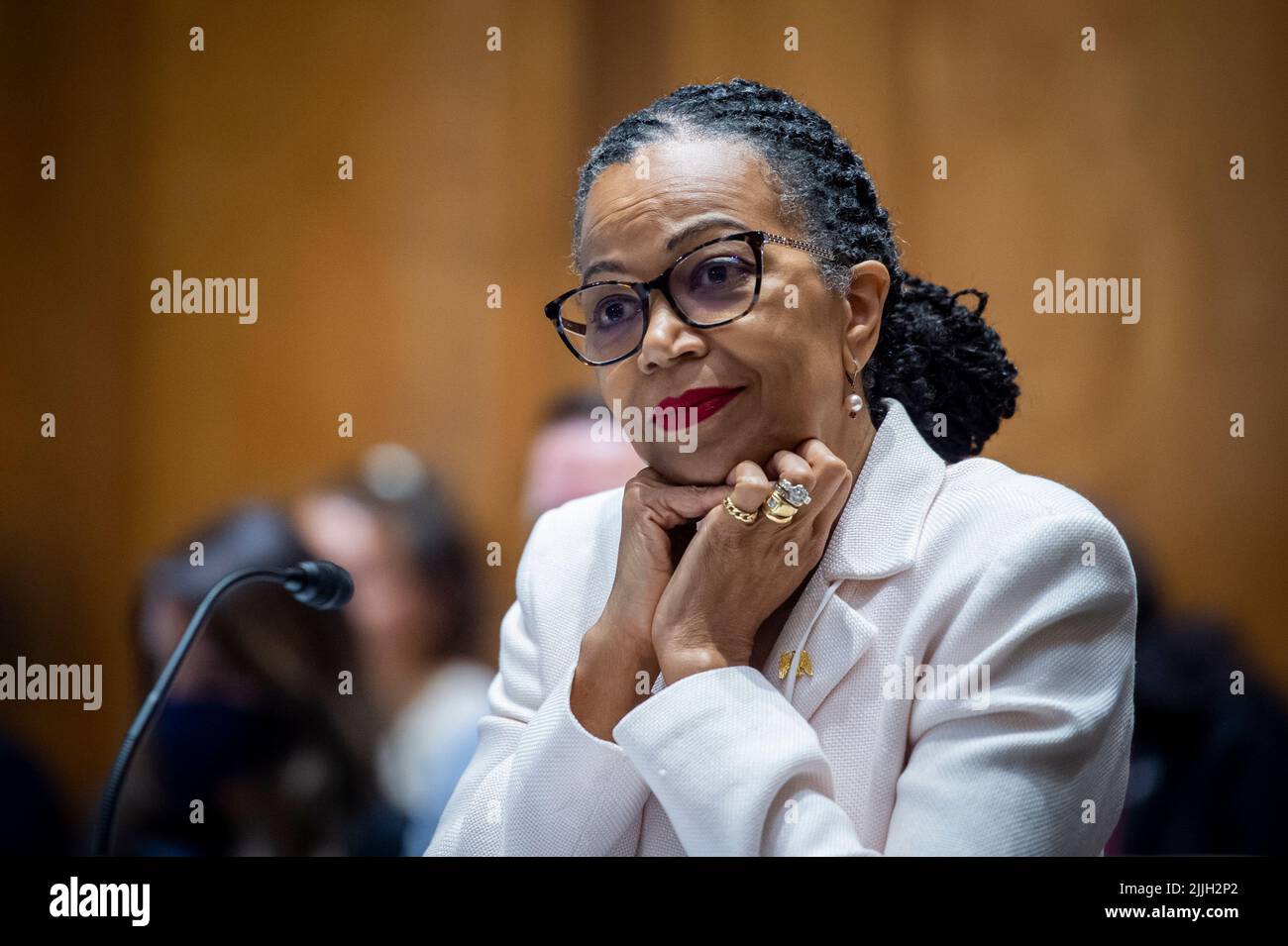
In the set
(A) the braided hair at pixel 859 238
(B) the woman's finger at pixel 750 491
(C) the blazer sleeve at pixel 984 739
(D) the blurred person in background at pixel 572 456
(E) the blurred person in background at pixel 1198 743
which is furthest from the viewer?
(D) the blurred person in background at pixel 572 456

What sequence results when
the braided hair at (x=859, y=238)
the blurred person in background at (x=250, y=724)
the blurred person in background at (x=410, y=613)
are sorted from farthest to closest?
the blurred person in background at (x=410, y=613) → the blurred person in background at (x=250, y=724) → the braided hair at (x=859, y=238)

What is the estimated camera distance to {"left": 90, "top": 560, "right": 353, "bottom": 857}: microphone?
150 centimetres

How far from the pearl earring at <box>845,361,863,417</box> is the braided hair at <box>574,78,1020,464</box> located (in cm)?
8

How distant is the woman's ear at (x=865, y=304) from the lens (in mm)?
1635

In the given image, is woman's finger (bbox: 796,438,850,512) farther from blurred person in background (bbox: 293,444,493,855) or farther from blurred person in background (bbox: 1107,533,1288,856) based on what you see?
blurred person in background (bbox: 293,444,493,855)

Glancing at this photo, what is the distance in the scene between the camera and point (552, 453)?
2.36 m

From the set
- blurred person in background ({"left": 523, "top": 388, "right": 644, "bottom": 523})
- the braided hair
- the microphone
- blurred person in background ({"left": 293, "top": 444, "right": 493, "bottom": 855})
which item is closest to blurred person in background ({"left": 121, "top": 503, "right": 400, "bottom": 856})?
blurred person in background ({"left": 293, "top": 444, "right": 493, "bottom": 855})

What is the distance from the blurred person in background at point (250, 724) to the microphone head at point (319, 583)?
35cm

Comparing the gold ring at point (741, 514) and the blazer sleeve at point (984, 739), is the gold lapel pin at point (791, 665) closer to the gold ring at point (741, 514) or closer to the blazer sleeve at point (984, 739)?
the blazer sleeve at point (984, 739)


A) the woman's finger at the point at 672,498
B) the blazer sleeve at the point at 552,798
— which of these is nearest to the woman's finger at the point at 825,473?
the woman's finger at the point at 672,498

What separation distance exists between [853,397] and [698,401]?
24 cm

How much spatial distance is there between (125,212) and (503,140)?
0.70 m

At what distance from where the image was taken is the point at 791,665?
152 centimetres
